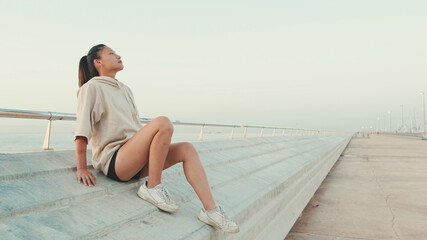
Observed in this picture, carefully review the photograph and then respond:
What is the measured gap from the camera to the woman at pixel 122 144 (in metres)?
2.71

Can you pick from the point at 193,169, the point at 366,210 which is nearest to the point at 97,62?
the point at 193,169

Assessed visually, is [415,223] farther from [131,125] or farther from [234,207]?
[131,125]

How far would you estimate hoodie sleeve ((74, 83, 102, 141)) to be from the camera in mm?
2701

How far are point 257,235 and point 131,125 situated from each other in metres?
1.72

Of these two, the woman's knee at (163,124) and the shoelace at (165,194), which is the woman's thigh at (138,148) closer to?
the woman's knee at (163,124)

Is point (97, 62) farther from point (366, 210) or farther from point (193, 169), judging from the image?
point (366, 210)

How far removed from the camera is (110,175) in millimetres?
2932

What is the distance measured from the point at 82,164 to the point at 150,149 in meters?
0.58

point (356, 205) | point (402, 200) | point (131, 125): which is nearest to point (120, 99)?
point (131, 125)

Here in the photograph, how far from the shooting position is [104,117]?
295 cm

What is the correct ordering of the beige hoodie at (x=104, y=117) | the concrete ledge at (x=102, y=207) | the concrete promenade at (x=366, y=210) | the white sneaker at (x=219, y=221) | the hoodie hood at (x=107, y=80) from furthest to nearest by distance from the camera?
the concrete promenade at (x=366, y=210), the hoodie hood at (x=107, y=80), the beige hoodie at (x=104, y=117), the white sneaker at (x=219, y=221), the concrete ledge at (x=102, y=207)

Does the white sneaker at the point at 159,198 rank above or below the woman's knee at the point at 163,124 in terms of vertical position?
below

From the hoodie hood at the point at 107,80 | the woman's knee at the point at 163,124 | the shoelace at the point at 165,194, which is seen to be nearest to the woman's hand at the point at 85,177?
the shoelace at the point at 165,194

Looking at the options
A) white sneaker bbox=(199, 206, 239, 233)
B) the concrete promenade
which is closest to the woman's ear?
white sneaker bbox=(199, 206, 239, 233)
